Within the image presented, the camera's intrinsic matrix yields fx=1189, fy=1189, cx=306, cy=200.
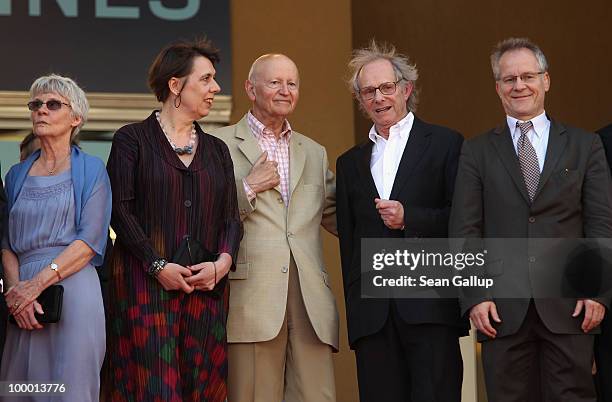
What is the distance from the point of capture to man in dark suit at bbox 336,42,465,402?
482 centimetres

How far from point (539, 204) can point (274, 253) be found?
114 centimetres

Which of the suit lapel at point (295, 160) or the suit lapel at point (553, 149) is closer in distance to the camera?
the suit lapel at point (553, 149)

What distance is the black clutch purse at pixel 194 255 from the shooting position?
15.3ft

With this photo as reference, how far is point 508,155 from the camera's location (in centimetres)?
482

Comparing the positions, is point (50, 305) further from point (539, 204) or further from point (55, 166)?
point (539, 204)

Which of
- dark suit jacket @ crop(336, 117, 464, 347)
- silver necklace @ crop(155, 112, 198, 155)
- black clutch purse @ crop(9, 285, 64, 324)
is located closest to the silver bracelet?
black clutch purse @ crop(9, 285, 64, 324)

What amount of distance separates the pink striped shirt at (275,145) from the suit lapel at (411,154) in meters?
0.51

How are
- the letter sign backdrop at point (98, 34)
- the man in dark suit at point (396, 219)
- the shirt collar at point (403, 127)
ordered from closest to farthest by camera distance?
1. the man in dark suit at point (396, 219)
2. the shirt collar at point (403, 127)
3. the letter sign backdrop at point (98, 34)

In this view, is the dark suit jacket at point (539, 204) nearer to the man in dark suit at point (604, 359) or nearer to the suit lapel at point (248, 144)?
the man in dark suit at point (604, 359)

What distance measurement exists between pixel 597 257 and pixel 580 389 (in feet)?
1.73

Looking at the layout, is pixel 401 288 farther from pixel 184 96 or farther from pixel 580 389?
pixel 184 96

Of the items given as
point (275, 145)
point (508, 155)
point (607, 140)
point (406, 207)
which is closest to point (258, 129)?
point (275, 145)

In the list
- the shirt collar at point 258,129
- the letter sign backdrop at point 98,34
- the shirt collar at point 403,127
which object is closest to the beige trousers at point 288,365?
the shirt collar at point 258,129

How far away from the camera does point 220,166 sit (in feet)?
16.0
